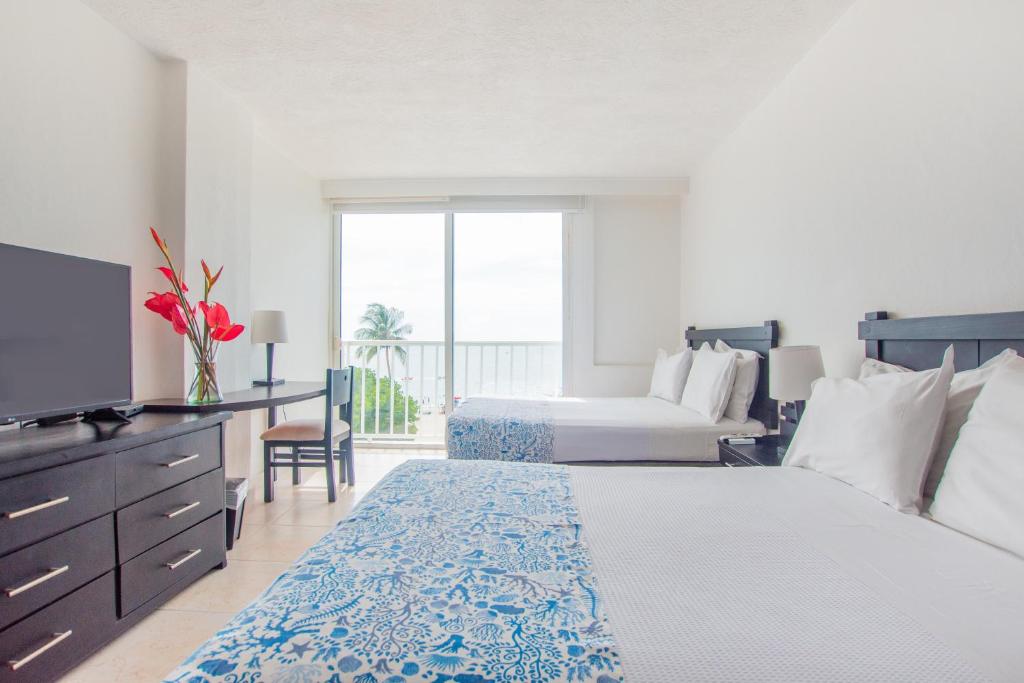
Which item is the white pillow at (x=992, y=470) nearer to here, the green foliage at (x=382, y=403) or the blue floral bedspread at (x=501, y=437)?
the blue floral bedspread at (x=501, y=437)

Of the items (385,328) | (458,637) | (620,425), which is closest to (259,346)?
(385,328)

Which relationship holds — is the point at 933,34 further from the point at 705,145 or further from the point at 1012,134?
the point at 705,145

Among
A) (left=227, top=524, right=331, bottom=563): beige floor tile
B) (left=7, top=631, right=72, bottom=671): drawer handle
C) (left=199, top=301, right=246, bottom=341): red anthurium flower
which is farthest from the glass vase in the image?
(left=7, top=631, right=72, bottom=671): drawer handle

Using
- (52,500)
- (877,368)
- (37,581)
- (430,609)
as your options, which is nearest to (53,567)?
(37,581)

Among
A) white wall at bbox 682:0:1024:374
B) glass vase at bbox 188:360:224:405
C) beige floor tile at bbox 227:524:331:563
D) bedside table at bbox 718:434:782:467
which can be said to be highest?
white wall at bbox 682:0:1024:374

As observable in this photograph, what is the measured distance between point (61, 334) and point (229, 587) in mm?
1203

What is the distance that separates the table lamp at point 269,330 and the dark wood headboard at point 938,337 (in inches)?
127

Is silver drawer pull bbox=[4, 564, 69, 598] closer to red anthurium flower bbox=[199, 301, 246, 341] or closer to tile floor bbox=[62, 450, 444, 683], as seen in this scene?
tile floor bbox=[62, 450, 444, 683]

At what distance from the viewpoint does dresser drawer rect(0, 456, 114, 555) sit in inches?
55.5

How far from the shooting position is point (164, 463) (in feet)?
6.47

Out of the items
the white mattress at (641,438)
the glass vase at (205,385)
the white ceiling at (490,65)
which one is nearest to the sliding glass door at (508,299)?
the white ceiling at (490,65)

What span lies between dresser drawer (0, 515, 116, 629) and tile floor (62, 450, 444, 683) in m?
0.30

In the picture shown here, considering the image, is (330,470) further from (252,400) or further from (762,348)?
(762,348)

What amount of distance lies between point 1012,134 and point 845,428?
0.96 metres
